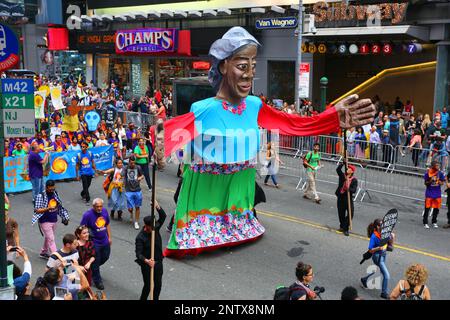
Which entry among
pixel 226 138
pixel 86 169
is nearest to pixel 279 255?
pixel 226 138

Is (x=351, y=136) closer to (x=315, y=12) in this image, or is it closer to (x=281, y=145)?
(x=281, y=145)

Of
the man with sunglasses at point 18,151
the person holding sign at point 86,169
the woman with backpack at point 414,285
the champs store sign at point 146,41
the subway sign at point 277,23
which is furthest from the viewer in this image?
the champs store sign at point 146,41

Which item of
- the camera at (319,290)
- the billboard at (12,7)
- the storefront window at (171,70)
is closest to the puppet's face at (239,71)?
the camera at (319,290)

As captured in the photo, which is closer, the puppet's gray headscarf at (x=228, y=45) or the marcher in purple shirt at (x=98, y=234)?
the marcher in purple shirt at (x=98, y=234)

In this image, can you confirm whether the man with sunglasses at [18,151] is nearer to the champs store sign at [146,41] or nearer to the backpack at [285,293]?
the backpack at [285,293]

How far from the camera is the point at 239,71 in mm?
9844

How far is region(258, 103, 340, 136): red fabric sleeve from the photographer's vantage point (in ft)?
32.4

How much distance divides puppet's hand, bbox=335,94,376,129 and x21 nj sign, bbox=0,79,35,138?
5124mm

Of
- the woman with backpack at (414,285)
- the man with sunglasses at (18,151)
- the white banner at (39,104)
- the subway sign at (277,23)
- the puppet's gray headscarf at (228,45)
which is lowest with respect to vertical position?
the woman with backpack at (414,285)

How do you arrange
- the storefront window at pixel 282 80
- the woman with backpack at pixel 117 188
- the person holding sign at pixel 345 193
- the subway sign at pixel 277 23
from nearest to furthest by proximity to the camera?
1. the person holding sign at pixel 345 193
2. the woman with backpack at pixel 117 188
3. the subway sign at pixel 277 23
4. the storefront window at pixel 282 80

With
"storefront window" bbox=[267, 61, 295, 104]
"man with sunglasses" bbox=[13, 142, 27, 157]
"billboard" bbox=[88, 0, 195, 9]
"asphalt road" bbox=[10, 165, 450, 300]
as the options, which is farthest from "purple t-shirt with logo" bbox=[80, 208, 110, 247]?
"billboard" bbox=[88, 0, 195, 9]

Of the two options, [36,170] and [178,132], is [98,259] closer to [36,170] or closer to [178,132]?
[178,132]

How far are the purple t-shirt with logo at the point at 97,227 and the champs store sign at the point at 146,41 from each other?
23.2m

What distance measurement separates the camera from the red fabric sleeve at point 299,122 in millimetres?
9891
